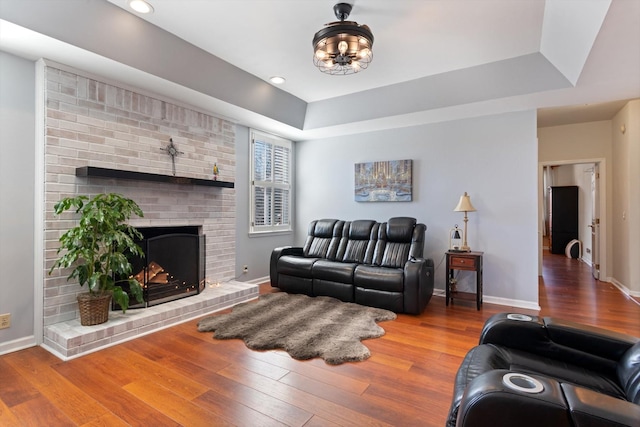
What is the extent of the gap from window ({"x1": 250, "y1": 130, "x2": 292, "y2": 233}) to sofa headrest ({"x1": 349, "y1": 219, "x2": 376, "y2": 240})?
1423 mm

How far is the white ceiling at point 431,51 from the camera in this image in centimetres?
247

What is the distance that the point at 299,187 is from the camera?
18.7 feet

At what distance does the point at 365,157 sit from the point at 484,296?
2633 mm

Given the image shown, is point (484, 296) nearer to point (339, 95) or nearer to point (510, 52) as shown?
point (510, 52)

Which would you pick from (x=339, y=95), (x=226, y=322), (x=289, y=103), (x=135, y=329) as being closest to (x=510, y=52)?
(x=339, y=95)

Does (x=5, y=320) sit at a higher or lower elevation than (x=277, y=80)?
lower

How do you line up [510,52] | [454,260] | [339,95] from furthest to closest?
[339,95] < [454,260] < [510,52]

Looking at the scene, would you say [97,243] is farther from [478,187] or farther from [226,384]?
[478,187]

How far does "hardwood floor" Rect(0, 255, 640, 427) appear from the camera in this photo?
179cm

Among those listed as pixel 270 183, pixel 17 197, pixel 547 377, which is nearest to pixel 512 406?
pixel 547 377

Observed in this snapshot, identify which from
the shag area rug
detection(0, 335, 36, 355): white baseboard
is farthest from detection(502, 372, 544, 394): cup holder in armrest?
detection(0, 335, 36, 355): white baseboard

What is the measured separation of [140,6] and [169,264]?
2534mm

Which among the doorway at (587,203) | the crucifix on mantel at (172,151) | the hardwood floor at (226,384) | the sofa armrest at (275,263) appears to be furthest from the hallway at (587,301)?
the crucifix on mantel at (172,151)

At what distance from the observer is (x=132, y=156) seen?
3.32m
